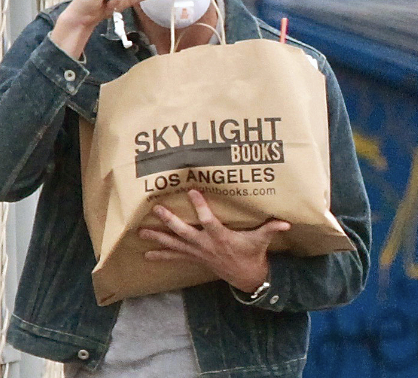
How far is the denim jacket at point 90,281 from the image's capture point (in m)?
0.84

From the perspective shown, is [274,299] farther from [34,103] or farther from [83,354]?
[34,103]

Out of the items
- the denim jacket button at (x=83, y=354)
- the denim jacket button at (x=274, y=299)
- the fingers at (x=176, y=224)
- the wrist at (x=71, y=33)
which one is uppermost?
the wrist at (x=71, y=33)

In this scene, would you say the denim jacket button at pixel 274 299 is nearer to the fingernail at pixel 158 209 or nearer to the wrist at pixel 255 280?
the wrist at pixel 255 280

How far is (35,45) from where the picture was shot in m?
0.83

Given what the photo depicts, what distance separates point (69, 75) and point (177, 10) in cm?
13

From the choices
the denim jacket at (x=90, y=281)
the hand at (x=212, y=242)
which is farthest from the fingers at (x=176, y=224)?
the denim jacket at (x=90, y=281)

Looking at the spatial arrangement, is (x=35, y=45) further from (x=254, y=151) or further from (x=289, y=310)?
(x=289, y=310)

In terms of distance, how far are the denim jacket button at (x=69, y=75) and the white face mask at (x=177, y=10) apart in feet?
0.36

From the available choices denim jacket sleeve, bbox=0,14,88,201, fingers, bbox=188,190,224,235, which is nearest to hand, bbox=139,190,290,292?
fingers, bbox=188,190,224,235

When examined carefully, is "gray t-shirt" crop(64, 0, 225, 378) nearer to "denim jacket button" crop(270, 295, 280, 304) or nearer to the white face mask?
"denim jacket button" crop(270, 295, 280, 304)

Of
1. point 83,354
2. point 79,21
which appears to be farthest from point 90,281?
point 79,21

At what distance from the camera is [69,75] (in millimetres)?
759

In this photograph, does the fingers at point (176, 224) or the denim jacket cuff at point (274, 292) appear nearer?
the fingers at point (176, 224)

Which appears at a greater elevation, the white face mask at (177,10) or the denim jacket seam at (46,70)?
the white face mask at (177,10)
